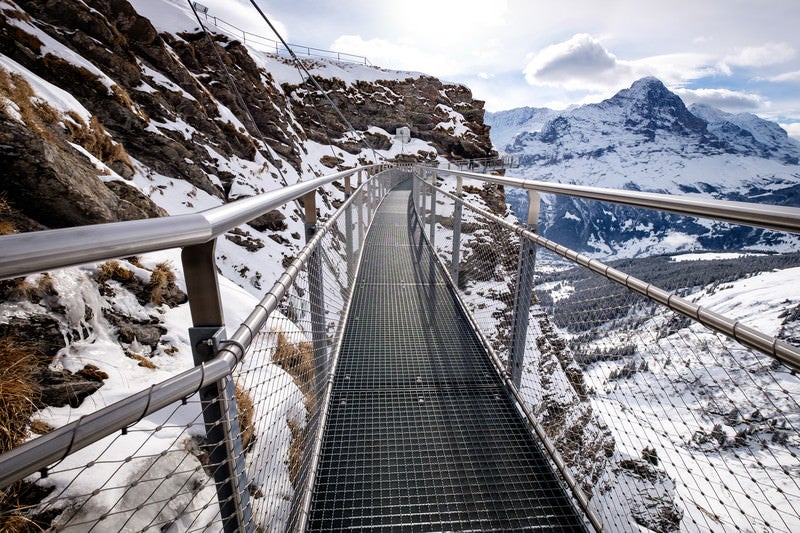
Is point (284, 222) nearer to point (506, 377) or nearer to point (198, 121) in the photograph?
point (198, 121)

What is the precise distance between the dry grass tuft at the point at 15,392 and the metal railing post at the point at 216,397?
1740mm

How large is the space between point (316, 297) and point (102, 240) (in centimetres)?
175

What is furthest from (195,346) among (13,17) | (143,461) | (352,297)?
(13,17)

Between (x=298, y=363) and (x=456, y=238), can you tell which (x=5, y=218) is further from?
(x=456, y=238)

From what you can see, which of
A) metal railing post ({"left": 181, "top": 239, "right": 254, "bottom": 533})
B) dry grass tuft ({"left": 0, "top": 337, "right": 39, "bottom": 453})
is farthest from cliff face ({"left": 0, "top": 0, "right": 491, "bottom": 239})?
metal railing post ({"left": 181, "top": 239, "right": 254, "bottom": 533})

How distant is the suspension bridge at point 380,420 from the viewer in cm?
82

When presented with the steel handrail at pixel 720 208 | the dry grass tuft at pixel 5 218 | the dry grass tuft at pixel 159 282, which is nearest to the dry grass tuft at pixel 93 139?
the dry grass tuft at pixel 5 218

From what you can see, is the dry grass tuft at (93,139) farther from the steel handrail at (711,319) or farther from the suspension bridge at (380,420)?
the steel handrail at (711,319)

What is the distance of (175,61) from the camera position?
14.5m

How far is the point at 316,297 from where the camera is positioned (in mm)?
2391

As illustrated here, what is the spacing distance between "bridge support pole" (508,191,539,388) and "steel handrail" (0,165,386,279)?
1.94 m

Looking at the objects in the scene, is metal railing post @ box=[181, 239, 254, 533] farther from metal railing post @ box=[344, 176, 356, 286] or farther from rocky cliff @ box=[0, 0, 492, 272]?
rocky cliff @ box=[0, 0, 492, 272]

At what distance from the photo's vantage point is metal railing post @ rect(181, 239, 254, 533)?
908mm

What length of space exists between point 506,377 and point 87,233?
2.73 m
